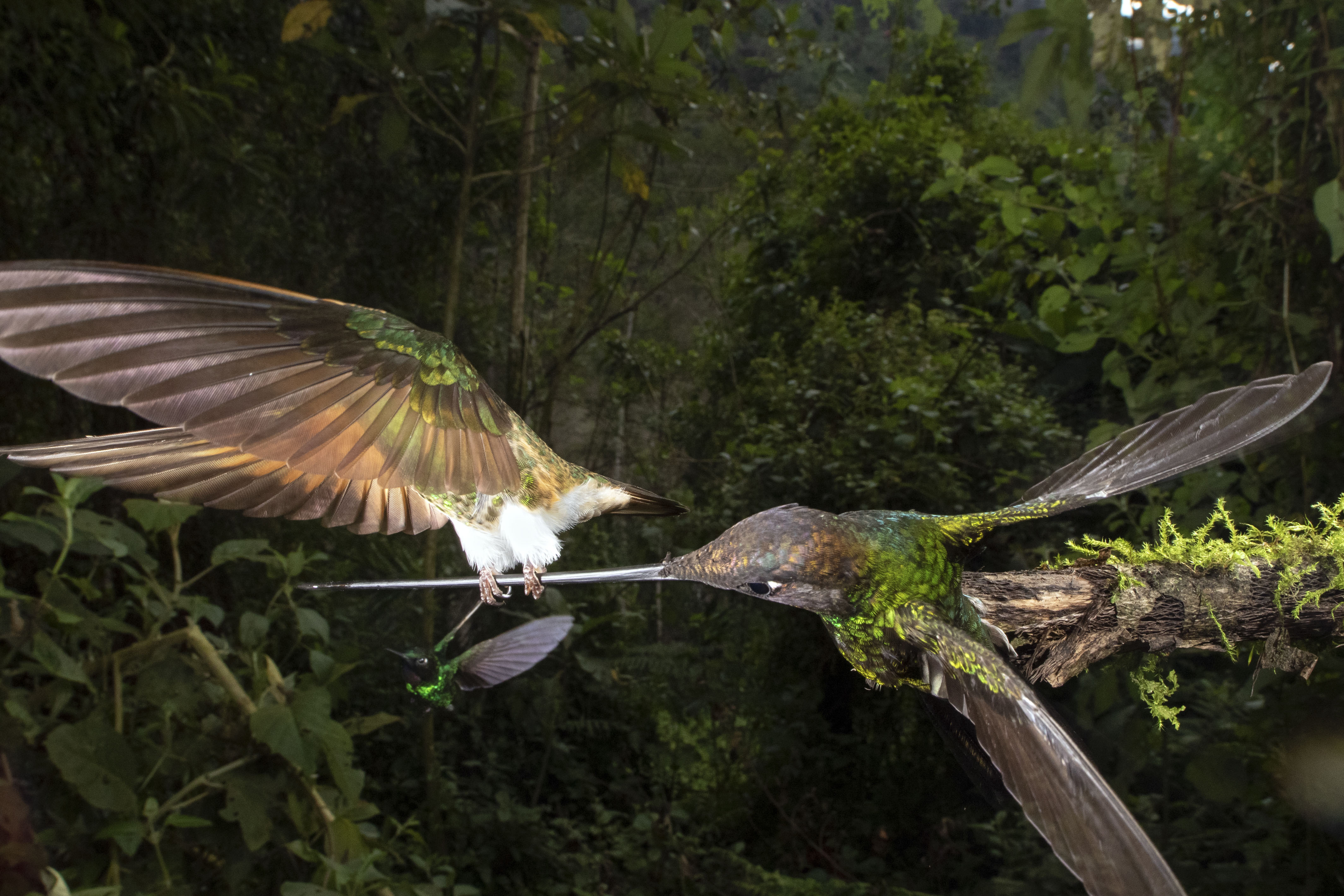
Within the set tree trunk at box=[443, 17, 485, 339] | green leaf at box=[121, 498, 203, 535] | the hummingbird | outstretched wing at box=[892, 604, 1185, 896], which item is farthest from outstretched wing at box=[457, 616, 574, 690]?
tree trunk at box=[443, 17, 485, 339]

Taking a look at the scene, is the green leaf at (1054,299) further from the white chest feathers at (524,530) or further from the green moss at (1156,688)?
the white chest feathers at (524,530)

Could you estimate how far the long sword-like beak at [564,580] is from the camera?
35cm

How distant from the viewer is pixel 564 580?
1.12ft

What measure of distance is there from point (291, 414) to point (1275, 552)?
2.00 feet

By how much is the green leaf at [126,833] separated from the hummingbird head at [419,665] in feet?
2.14

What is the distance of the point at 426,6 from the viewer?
4.15 feet

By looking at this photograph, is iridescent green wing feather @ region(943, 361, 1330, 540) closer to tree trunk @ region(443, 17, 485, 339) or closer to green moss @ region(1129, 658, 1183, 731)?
green moss @ region(1129, 658, 1183, 731)

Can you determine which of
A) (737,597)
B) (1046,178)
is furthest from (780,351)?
(1046,178)

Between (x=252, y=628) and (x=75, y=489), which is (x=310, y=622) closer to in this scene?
(x=252, y=628)

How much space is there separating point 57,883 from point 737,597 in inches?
55.2

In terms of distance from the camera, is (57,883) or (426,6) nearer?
(57,883)

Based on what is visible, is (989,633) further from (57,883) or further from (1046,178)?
(1046,178)

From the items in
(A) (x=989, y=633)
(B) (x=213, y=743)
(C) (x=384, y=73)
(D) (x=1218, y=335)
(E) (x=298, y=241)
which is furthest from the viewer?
(E) (x=298, y=241)

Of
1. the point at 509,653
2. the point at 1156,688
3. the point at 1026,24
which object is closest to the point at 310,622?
the point at 509,653
